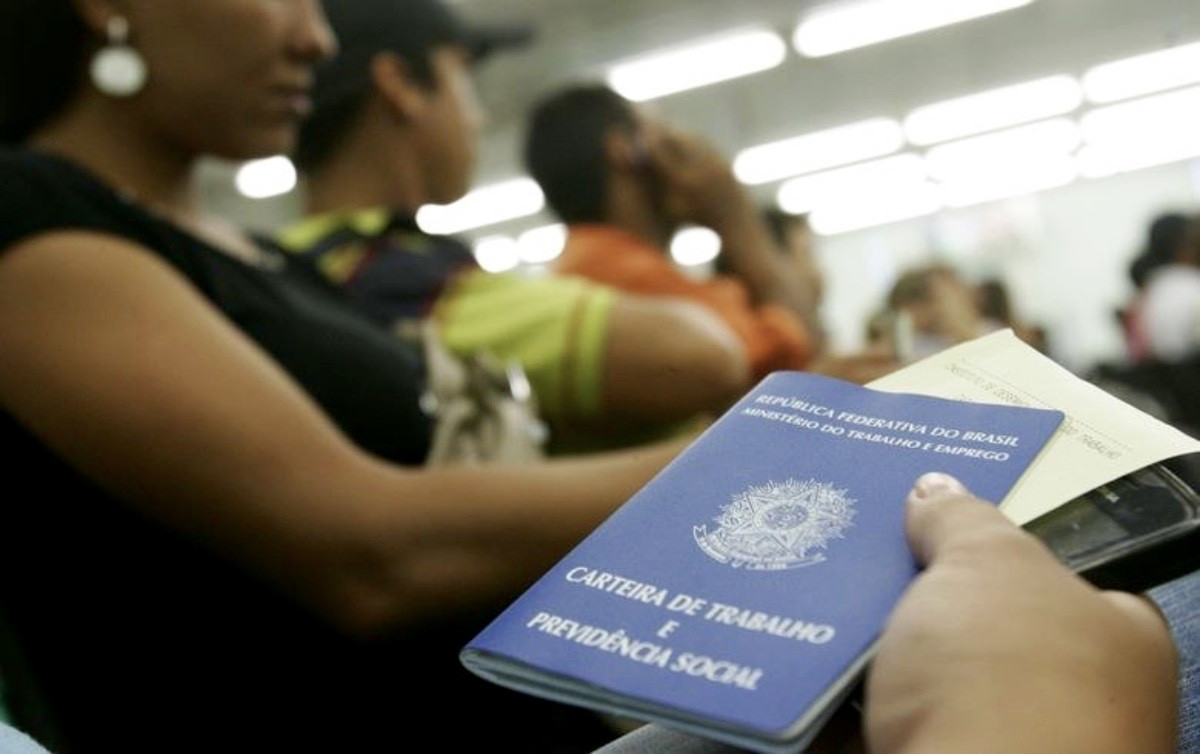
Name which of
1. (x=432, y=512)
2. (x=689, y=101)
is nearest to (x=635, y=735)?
(x=432, y=512)

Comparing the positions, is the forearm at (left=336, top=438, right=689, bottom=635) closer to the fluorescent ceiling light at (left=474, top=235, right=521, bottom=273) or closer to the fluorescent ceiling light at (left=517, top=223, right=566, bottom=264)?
the fluorescent ceiling light at (left=517, top=223, right=566, bottom=264)

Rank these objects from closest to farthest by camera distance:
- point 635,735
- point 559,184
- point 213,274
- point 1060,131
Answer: point 635,735
point 213,274
point 559,184
point 1060,131

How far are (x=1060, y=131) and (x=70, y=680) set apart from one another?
27.4 feet

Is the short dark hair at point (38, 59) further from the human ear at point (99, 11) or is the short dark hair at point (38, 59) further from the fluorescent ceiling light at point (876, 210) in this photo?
the fluorescent ceiling light at point (876, 210)

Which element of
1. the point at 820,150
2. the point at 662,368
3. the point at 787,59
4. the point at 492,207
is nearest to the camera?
the point at 662,368

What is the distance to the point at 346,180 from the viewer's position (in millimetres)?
1826

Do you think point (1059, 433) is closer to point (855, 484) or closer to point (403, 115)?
point (855, 484)

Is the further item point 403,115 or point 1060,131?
point 1060,131

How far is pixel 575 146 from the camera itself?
216 centimetres

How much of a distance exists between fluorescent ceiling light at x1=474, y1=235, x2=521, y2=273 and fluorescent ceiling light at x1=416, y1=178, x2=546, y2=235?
1.21ft

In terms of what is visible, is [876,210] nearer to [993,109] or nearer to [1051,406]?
[993,109]

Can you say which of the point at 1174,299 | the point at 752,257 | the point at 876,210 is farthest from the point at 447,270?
the point at 876,210

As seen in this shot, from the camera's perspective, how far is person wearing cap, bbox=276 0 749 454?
4.31 ft

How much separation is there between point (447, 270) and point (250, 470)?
594mm
